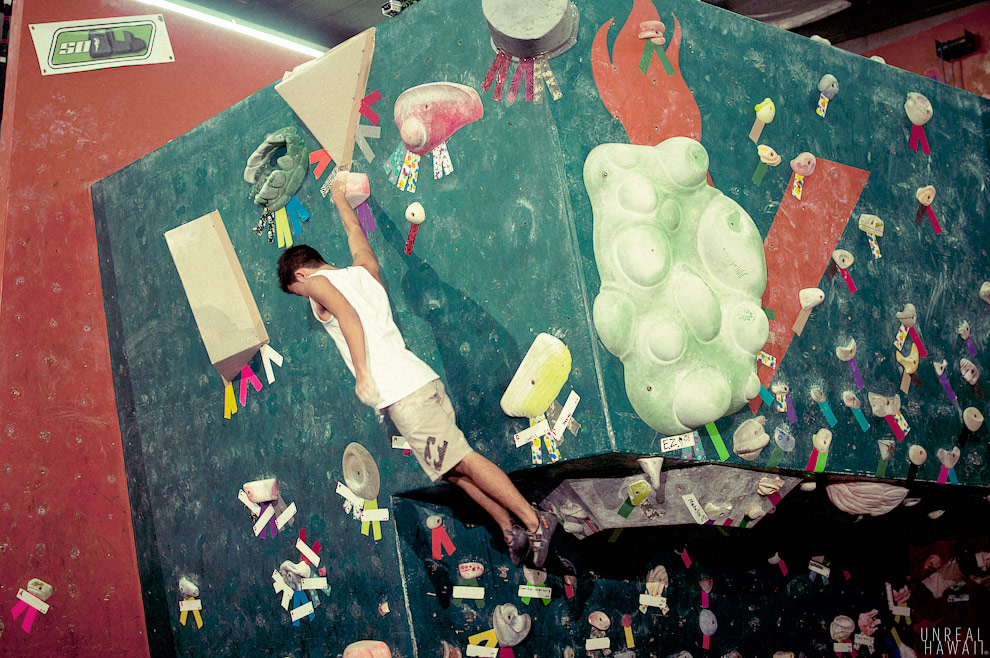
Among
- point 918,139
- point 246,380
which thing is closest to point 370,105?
Result: point 246,380

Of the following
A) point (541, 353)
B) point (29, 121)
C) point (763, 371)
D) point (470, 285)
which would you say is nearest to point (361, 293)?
point (470, 285)

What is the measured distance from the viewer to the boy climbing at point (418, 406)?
3043 millimetres

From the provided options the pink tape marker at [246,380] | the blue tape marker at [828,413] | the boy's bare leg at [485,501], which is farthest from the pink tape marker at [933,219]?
the pink tape marker at [246,380]

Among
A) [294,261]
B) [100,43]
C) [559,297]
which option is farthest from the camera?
[100,43]

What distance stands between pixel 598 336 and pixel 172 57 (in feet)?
12.5

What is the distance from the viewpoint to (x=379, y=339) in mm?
3125

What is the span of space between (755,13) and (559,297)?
4952 millimetres

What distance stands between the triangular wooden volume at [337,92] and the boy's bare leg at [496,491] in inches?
56.0

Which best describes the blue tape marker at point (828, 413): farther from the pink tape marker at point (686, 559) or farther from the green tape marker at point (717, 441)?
the pink tape marker at point (686, 559)

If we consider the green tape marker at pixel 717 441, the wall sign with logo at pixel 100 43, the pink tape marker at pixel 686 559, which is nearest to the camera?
the green tape marker at pixel 717 441

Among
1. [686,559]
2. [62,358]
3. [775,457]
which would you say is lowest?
[686,559]

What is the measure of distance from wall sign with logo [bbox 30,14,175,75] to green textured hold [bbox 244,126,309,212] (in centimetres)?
179

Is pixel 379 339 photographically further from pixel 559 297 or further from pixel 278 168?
pixel 278 168

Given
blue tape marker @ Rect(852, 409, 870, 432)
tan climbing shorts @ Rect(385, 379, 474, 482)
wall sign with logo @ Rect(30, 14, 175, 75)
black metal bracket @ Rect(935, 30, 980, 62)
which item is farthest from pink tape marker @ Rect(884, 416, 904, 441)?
wall sign with logo @ Rect(30, 14, 175, 75)
